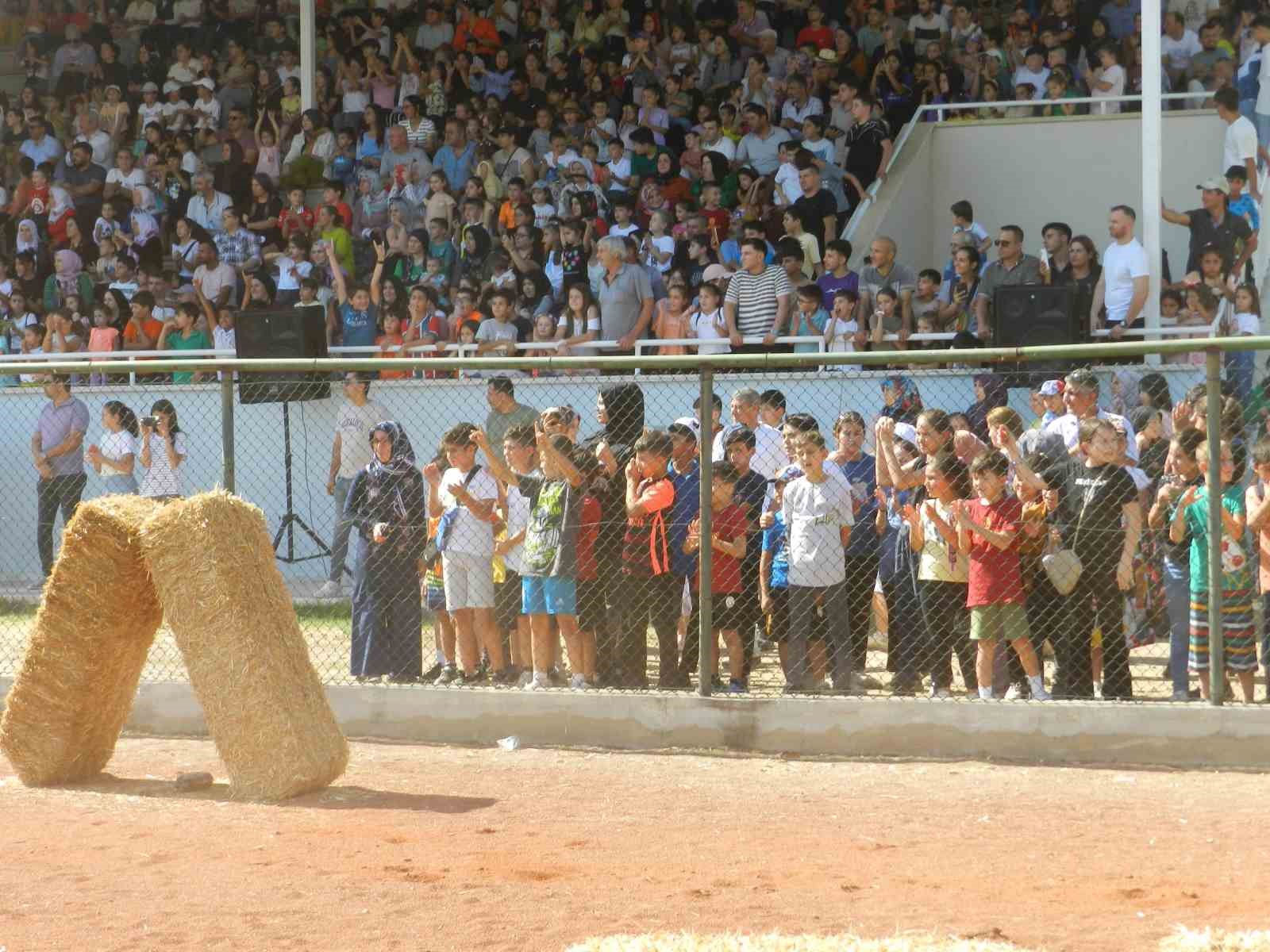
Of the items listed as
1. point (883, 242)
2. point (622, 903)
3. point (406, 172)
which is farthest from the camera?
point (406, 172)

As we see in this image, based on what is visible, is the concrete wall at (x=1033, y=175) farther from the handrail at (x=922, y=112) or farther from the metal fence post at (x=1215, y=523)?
the metal fence post at (x=1215, y=523)

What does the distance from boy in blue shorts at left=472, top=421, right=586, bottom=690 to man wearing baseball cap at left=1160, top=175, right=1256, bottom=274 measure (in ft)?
24.2

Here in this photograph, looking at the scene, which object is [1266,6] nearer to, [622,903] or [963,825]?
[963,825]

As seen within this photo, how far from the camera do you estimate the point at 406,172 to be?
727 inches

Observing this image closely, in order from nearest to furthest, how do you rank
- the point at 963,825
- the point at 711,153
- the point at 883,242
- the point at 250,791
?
the point at 963,825 < the point at 250,791 < the point at 883,242 < the point at 711,153

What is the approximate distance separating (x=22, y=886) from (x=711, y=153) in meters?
12.0

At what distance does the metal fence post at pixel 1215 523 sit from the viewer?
812 centimetres

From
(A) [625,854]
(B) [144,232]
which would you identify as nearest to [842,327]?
(A) [625,854]

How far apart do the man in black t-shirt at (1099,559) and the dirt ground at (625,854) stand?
0.69 metres

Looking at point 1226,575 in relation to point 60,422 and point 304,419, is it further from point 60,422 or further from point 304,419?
point 60,422

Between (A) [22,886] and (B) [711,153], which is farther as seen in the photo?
(B) [711,153]

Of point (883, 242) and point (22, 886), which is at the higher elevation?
point (883, 242)

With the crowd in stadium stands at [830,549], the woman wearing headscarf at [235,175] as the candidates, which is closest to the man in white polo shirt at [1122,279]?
the crowd in stadium stands at [830,549]

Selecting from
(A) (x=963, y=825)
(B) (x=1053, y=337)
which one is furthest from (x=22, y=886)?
(B) (x=1053, y=337)
